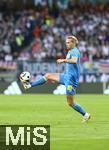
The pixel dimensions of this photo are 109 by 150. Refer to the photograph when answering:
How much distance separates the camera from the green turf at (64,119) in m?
14.2

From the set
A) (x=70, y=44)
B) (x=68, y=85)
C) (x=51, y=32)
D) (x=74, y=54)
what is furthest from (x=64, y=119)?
(x=51, y=32)

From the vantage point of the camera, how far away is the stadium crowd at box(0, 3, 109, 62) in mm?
38750

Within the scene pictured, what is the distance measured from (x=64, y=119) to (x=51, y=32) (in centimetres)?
2163

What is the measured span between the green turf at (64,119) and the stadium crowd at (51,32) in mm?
10094

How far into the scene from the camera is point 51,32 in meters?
40.8

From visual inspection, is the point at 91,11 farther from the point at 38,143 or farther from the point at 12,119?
the point at 38,143

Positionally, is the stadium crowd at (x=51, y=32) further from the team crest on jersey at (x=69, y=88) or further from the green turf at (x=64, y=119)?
the team crest on jersey at (x=69, y=88)

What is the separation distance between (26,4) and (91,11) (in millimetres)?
4191

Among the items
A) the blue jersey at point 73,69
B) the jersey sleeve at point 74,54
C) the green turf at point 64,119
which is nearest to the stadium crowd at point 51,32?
the green turf at point 64,119

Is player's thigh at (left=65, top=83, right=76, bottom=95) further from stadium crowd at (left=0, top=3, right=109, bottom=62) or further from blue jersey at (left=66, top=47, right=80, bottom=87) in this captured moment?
stadium crowd at (left=0, top=3, right=109, bottom=62)

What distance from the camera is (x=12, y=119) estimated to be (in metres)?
19.1

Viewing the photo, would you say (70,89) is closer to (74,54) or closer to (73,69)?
(73,69)

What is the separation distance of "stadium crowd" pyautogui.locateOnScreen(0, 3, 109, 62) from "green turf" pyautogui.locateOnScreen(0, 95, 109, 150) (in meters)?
10.1

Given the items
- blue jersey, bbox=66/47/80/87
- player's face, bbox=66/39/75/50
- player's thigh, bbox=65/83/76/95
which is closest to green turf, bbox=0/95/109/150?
player's thigh, bbox=65/83/76/95
